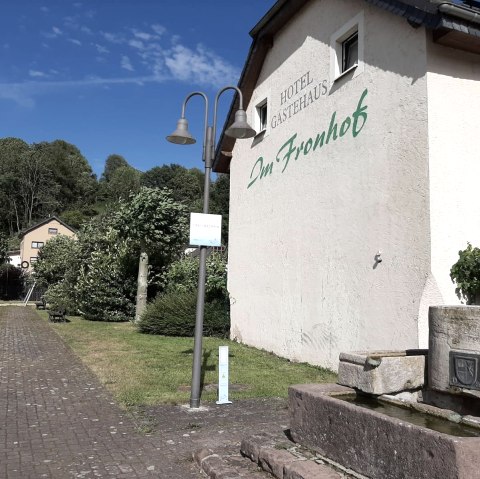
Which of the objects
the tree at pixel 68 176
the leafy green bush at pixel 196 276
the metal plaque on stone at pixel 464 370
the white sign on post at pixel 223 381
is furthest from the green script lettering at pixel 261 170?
the tree at pixel 68 176

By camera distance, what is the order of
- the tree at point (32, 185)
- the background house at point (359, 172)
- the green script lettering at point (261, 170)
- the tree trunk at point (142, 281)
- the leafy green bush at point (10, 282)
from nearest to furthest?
the background house at point (359, 172)
the green script lettering at point (261, 170)
the tree trunk at point (142, 281)
the leafy green bush at point (10, 282)
the tree at point (32, 185)

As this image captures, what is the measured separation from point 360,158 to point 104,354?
723cm

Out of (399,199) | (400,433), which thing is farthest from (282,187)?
(400,433)

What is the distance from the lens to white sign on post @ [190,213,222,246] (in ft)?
23.3

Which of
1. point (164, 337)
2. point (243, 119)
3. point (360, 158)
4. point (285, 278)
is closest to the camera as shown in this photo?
point (243, 119)

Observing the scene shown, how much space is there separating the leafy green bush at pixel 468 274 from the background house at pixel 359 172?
114 millimetres

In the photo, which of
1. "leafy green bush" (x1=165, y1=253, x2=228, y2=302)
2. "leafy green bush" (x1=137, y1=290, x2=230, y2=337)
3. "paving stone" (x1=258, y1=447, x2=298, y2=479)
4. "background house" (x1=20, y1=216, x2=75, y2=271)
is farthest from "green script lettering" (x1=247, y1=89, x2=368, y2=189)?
"background house" (x1=20, y1=216, x2=75, y2=271)

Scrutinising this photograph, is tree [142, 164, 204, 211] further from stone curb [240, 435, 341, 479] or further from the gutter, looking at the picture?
stone curb [240, 435, 341, 479]

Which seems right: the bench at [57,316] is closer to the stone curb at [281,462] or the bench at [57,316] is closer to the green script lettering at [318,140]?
the green script lettering at [318,140]

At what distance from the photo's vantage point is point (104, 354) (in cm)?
1159

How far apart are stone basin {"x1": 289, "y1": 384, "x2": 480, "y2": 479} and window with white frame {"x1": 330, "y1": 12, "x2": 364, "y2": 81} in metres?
6.65

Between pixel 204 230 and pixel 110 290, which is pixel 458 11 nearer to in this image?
pixel 204 230

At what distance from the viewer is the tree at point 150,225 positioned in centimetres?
1834

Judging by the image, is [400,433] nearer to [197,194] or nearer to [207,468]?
[207,468]
